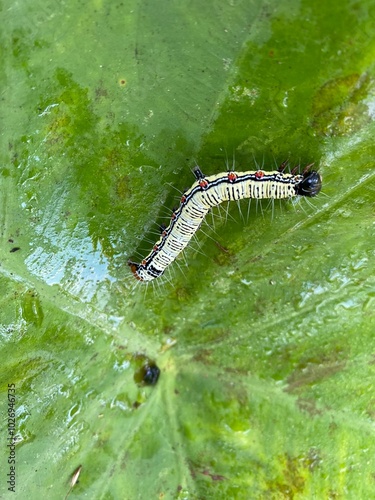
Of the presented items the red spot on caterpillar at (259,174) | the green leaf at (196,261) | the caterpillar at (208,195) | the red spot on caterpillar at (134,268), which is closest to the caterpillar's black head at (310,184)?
the caterpillar at (208,195)

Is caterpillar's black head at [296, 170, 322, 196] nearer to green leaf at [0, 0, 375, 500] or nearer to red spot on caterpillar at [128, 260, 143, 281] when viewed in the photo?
green leaf at [0, 0, 375, 500]

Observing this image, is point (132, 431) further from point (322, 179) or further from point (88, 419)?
point (322, 179)

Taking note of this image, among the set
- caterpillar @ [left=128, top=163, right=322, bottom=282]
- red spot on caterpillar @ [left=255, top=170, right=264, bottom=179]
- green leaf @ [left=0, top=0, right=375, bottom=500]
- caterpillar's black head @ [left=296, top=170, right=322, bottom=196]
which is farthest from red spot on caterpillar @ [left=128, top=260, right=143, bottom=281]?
caterpillar's black head @ [left=296, top=170, right=322, bottom=196]

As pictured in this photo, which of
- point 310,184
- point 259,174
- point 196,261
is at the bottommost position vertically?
point 196,261

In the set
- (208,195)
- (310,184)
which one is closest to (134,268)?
(208,195)

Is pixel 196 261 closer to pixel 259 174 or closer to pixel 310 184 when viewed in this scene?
pixel 259 174

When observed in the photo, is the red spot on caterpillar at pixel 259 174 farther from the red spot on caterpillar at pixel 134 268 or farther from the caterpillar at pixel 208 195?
the red spot on caterpillar at pixel 134 268

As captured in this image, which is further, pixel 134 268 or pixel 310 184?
pixel 134 268
